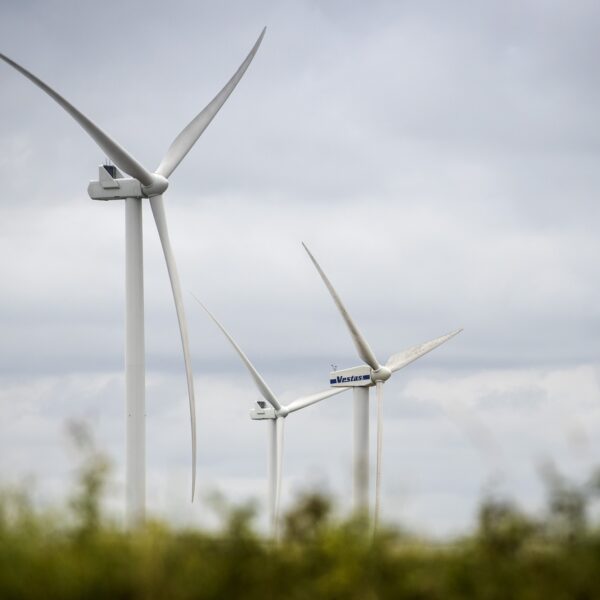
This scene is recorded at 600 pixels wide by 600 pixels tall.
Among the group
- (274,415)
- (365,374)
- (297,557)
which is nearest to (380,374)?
(365,374)

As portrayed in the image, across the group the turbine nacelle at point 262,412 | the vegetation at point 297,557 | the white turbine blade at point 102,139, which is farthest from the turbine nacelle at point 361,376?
the vegetation at point 297,557

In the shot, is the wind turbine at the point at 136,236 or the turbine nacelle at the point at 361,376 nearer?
the wind turbine at the point at 136,236

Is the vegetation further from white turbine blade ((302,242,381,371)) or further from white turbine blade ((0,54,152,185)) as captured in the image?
white turbine blade ((302,242,381,371))

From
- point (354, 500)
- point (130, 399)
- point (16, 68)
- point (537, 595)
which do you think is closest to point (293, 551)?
point (354, 500)

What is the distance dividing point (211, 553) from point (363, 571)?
1.93m

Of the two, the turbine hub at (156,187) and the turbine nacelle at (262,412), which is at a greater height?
the turbine hub at (156,187)

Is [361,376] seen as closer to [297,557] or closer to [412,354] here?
[412,354]

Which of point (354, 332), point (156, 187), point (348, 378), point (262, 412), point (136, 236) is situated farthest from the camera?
point (262, 412)

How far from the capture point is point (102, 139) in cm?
3644

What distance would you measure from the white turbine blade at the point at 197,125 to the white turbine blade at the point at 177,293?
8.50ft

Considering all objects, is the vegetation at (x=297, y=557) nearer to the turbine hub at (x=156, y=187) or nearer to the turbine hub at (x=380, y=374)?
the turbine hub at (x=156, y=187)

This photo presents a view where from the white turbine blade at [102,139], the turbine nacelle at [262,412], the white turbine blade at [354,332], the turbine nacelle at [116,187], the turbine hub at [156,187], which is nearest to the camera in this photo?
the white turbine blade at [102,139]

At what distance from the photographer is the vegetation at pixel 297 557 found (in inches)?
504

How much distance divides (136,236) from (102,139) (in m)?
3.50
